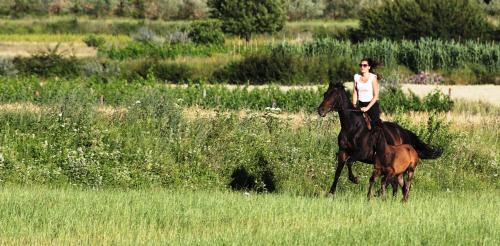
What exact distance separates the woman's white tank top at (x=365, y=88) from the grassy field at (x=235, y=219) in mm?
1486

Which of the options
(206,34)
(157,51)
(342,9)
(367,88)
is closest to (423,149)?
(367,88)

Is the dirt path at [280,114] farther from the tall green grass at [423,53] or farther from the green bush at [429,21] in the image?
the green bush at [429,21]

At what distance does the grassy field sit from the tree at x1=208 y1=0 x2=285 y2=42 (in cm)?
4210

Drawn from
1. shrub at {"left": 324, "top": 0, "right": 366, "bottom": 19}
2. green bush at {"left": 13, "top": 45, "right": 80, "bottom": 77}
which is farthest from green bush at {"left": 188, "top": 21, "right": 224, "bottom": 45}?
shrub at {"left": 324, "top": 0, "right": 366, "bottom": 19}

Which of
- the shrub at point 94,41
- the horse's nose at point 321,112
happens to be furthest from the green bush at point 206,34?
the horse's nose at point 321,112

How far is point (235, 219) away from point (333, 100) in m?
3.09

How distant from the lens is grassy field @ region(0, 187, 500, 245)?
36.1ft

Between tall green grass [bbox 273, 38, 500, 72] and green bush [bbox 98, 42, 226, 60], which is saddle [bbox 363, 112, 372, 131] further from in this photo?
green bush [bbox 98, 42, 226, 60]

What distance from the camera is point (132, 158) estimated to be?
60.4 ft

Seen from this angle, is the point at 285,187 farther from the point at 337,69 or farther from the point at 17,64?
the point at 17,64

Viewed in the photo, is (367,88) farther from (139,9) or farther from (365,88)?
(139,9)

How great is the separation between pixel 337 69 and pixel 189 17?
47.1 m

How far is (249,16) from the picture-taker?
5766cm

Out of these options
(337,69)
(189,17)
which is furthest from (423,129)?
(189,17)
